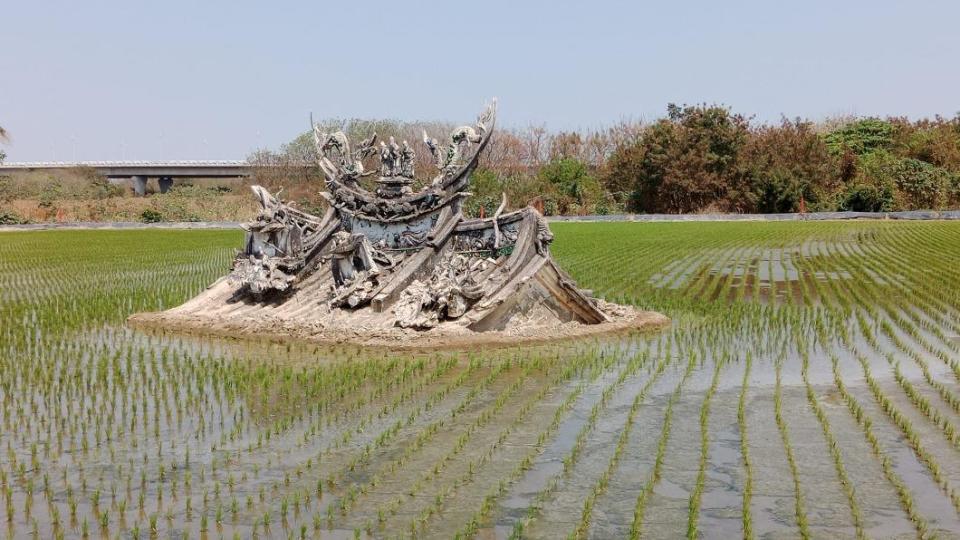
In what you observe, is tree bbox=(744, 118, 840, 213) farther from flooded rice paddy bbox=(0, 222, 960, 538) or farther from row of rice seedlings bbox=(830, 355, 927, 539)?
row of rice seedlings bbox=(830, 355, 927, 539)

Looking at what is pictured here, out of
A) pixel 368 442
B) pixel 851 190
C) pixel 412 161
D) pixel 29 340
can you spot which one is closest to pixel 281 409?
pixel 368 442

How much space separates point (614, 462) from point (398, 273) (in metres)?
6.32

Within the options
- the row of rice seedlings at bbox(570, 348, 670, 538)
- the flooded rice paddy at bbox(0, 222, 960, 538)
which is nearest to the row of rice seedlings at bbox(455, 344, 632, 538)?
the flooded rice paddy at bbox(0, 222, 960, 538)

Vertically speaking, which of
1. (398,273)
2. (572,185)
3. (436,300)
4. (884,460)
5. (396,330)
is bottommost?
(884,460)

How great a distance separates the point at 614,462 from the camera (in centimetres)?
713

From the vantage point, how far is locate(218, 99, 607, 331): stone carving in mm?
12289

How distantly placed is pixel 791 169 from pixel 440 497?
4360 centimetres

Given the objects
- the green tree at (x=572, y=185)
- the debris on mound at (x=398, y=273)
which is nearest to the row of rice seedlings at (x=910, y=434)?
the debris on mound at (x=398, y=273)

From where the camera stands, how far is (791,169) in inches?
1863

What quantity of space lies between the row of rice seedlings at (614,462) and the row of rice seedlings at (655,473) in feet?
0.76

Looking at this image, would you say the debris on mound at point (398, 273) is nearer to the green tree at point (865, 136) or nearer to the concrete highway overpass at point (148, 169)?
the green tree at point (865, 136)

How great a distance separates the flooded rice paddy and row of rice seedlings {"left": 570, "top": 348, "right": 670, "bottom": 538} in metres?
0.02

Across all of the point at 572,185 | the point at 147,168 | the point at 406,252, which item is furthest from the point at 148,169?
the point at 406,252

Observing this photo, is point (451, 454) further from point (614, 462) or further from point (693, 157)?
point (693, 157)
